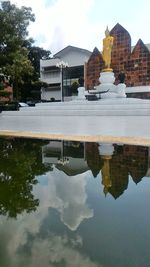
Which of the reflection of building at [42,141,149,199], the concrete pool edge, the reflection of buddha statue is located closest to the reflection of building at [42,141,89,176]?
the reflection of building at [42,141,149,199]

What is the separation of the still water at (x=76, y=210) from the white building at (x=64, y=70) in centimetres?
3250

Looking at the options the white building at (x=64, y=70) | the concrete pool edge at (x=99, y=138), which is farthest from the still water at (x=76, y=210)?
the white building at (x=64, y=70)

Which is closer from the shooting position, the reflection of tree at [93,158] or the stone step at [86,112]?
the reflection of tree at [93,158]

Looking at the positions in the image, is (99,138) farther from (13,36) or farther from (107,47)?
(107,47)

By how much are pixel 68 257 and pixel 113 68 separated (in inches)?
853

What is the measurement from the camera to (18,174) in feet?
15.4

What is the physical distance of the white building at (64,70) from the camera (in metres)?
38.8

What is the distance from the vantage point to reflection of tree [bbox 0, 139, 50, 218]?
3.34 metres

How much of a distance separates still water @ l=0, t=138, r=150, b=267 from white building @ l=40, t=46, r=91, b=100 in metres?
32.5

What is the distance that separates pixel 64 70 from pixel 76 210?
124ft

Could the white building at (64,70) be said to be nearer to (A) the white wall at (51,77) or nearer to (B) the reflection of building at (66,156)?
(A) the white wall at (51,77)

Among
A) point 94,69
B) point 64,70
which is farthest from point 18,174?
point 64,70

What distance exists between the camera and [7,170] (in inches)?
193

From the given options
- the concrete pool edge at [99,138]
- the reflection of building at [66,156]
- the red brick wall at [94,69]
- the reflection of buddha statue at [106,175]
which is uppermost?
the red brick wall at [94,69]
